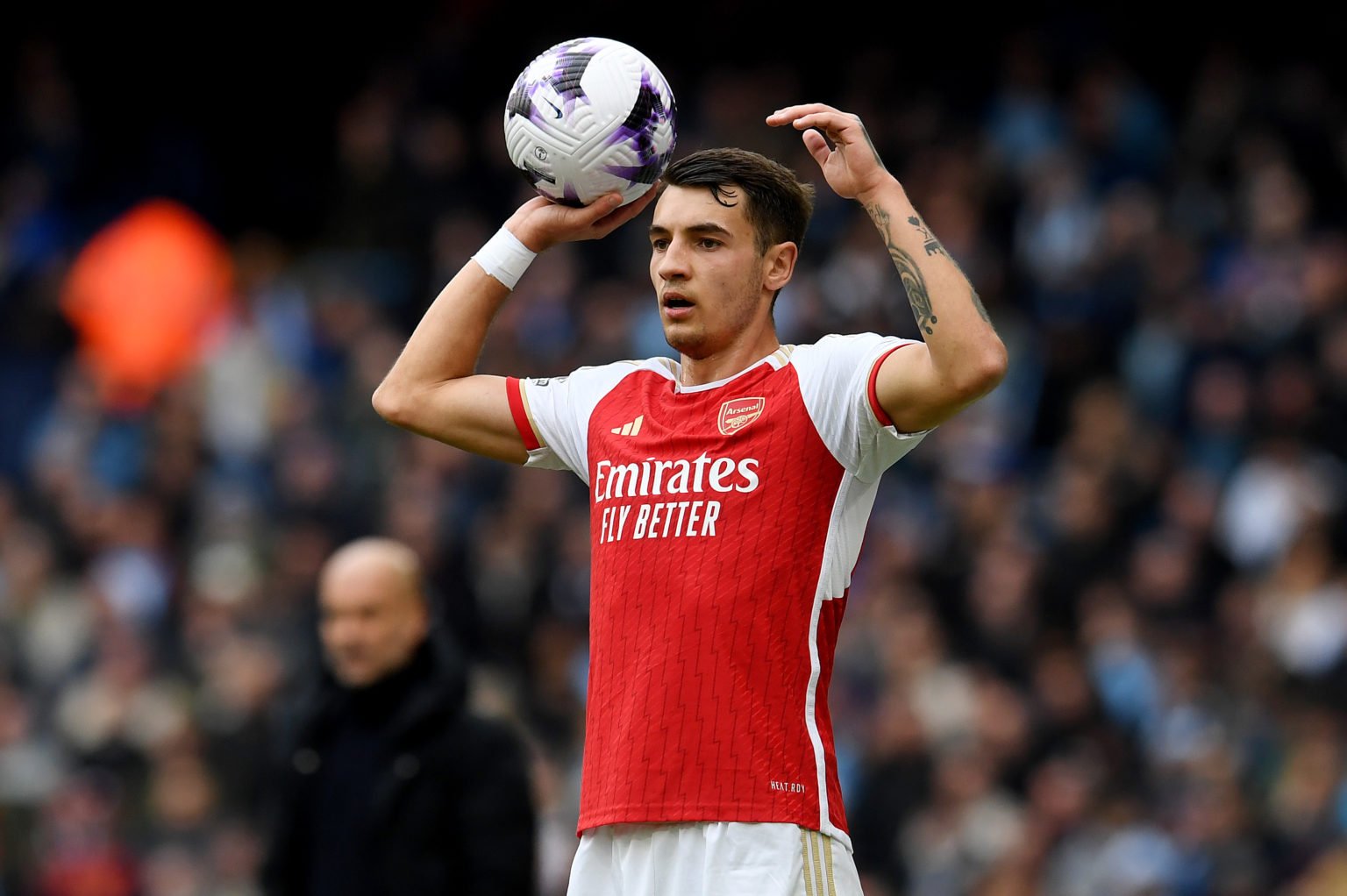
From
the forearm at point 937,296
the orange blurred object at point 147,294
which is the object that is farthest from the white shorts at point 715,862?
the orange blurred object at point 147,294

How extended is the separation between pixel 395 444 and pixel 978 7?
5.97m

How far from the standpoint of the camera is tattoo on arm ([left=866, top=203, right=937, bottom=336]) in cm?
Result: 449

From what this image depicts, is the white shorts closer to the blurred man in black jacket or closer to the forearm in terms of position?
the forearm

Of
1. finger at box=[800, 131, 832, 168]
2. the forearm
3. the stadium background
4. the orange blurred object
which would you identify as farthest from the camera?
the orange blurred object

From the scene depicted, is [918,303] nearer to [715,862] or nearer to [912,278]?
[912,278]

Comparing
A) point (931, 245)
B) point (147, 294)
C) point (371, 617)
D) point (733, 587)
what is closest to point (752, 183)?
point (931, 245)

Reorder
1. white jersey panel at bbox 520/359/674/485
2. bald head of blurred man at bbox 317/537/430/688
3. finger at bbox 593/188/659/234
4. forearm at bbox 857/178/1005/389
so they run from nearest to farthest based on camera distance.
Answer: forearm at bbox 857/178/1005/389
white jersey panel at bbox 520/359/674/485
finger at bbox 593/188/659/234
bald head of blurred man at bbox 317/537/430/688

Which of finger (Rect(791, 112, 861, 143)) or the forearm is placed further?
finger (Rect(791, 112, 861, 143))

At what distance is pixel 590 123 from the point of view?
4953 mm

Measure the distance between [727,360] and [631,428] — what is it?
274 mm

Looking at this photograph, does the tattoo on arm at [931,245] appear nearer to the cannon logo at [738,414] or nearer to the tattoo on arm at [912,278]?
the tattoo on arm at [912,278]

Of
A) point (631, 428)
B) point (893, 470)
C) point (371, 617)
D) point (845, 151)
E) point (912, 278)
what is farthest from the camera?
point (893, 470)

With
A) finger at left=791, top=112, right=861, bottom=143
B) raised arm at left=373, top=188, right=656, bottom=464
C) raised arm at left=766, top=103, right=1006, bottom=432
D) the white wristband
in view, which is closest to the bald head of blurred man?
raised arm at left=373, top=188, right=656, bottom=464

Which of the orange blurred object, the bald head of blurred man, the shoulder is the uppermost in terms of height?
the orange blurred object
